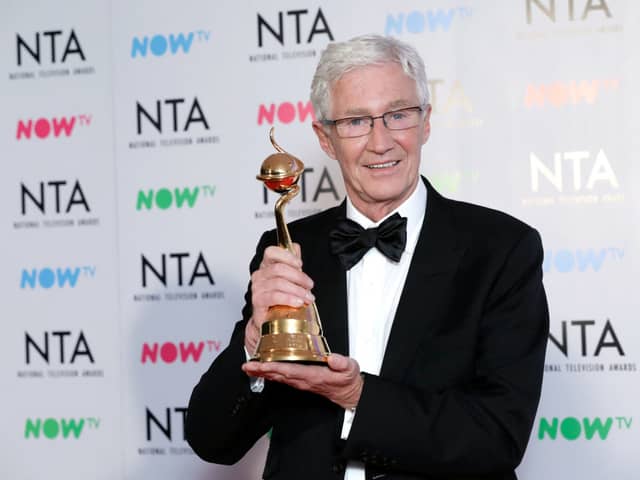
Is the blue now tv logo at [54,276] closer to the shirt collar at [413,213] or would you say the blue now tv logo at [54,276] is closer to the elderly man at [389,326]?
the elderly man at [389,326]

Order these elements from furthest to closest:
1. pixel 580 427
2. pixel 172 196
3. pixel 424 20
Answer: pixel 172 196
pixel 424 20
pixel 580 427

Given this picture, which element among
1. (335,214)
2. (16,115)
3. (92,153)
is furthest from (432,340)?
(16,115)

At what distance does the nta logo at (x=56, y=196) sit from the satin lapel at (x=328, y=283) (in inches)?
58.7

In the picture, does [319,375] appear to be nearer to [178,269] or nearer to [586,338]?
[586,338]

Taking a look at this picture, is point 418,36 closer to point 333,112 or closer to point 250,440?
point 333,112

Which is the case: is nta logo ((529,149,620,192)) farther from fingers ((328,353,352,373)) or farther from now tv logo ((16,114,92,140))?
now tv logo ((16,114,92,140))

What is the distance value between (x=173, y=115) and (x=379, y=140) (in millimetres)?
1459

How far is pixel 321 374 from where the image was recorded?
5.32ft

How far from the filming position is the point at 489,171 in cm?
294

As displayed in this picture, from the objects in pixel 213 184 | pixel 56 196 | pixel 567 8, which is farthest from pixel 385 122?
pixel 56 196

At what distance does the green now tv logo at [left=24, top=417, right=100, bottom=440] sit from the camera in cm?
332

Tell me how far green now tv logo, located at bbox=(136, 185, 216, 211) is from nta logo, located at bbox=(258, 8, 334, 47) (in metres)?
0.56

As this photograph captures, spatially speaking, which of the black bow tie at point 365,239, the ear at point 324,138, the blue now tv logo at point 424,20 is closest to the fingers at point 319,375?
the black bow tie at point 365,239

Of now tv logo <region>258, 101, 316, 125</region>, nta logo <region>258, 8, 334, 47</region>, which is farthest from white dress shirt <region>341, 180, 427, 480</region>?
nta logo <region>258, 8, 334, 47</region>
